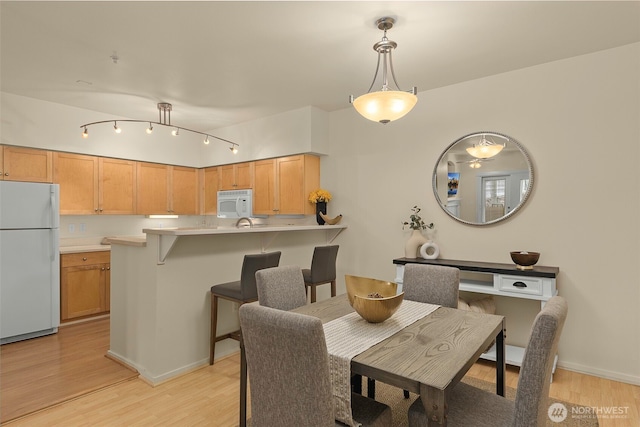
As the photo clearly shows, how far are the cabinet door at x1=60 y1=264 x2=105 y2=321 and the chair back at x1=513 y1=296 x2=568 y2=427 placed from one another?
4.49 meters

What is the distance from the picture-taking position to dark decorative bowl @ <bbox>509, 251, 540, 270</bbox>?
9.22 ft

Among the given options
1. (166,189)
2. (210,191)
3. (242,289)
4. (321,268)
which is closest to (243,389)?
(242,289)

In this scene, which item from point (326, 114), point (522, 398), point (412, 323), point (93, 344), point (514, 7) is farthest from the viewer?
point (326, 114)

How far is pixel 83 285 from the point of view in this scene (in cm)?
411

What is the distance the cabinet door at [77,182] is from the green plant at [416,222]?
3.84 metres

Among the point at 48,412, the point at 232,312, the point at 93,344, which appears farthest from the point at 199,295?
the point at 93,344

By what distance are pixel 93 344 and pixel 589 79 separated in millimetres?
5075

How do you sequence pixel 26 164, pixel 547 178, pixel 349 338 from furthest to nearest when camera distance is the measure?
1. pixel 26 164
2. pixel 547 178
3. pixel 349 338

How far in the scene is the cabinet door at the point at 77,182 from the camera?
13.5 ft

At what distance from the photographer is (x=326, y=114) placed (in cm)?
443

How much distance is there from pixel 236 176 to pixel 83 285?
2.34 meters

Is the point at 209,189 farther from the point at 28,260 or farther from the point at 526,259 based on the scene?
the point at 526,259

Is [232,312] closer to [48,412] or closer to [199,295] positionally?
[199,295]

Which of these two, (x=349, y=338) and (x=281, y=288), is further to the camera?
(x=281, y=288)
